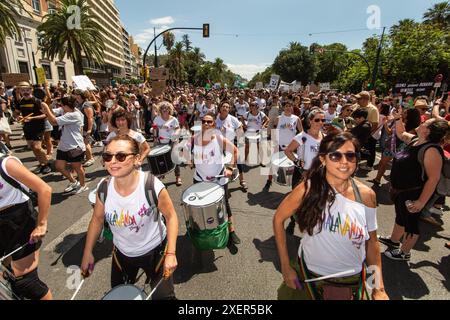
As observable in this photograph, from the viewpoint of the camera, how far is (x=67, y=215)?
4926mm

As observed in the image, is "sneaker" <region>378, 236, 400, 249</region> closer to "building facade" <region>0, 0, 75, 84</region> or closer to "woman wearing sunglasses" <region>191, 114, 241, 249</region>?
"woman wearing sunglasses" <region>191, 114, 241, 249</region>

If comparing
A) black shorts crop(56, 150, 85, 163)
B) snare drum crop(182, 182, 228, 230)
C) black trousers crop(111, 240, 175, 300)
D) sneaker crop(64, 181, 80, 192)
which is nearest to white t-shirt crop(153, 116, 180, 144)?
black shorts crop(56, 150, 85, 163)

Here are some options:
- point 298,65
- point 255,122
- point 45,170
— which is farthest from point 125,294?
point 298,65

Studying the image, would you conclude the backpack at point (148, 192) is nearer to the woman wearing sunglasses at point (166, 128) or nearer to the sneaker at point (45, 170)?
the woman wearing sunglasses at point (166, 128)

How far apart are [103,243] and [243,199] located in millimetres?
2916

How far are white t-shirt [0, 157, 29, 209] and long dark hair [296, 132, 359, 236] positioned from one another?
2.44m

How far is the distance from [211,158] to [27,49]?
40746 mm

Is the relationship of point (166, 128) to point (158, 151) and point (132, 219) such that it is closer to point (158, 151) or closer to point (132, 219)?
point (158, 151)

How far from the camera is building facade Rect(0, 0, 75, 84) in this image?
29.7m

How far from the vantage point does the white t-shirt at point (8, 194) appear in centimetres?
218

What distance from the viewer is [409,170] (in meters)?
3.36
